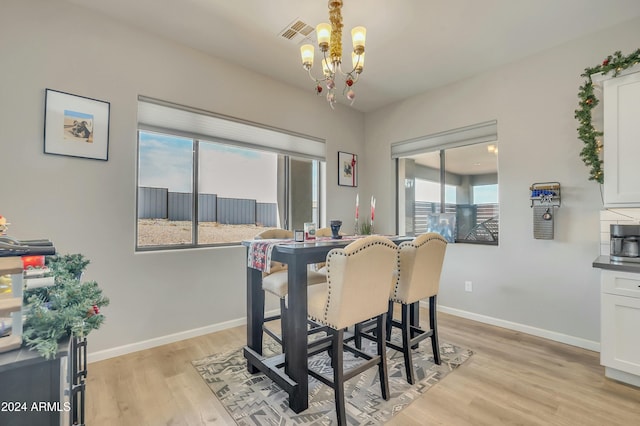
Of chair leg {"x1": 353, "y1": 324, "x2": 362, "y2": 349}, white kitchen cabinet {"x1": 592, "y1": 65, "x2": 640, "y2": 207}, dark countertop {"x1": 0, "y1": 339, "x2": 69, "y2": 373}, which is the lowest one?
chair leg {"x1": 353, "y1": 324, "x2": 362, "y2": 349}

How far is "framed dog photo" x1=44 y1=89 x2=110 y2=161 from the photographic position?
2246mm

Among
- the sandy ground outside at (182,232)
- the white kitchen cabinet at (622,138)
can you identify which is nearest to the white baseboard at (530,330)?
the white kitchen cabinet at (622,138)

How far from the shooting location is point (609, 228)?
2.50 meters

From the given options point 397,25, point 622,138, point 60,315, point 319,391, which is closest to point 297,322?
point 319,391

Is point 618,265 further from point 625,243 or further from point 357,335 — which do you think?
point 357,335

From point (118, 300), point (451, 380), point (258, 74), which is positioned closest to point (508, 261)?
point (451, 380)

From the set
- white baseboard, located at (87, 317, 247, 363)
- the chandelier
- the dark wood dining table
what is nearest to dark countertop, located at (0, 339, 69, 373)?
the dark wood dining table

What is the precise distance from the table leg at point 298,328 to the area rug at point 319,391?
96 millimetres

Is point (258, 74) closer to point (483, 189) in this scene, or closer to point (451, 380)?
point (483, 189)

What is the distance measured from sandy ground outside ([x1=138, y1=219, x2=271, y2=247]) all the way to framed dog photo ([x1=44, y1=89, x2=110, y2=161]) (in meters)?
0.72

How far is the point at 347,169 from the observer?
4.39m

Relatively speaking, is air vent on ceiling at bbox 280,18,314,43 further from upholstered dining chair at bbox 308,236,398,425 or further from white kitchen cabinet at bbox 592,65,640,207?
white kitchen cabinet at bbox 592,65,640,207

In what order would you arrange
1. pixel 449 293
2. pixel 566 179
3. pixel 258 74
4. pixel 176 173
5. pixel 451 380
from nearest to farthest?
pixel 451 380 < pixel 566 179 < pixel 176 173 < pixel 258 74 < pixel 449 293

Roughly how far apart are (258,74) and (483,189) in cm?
299
